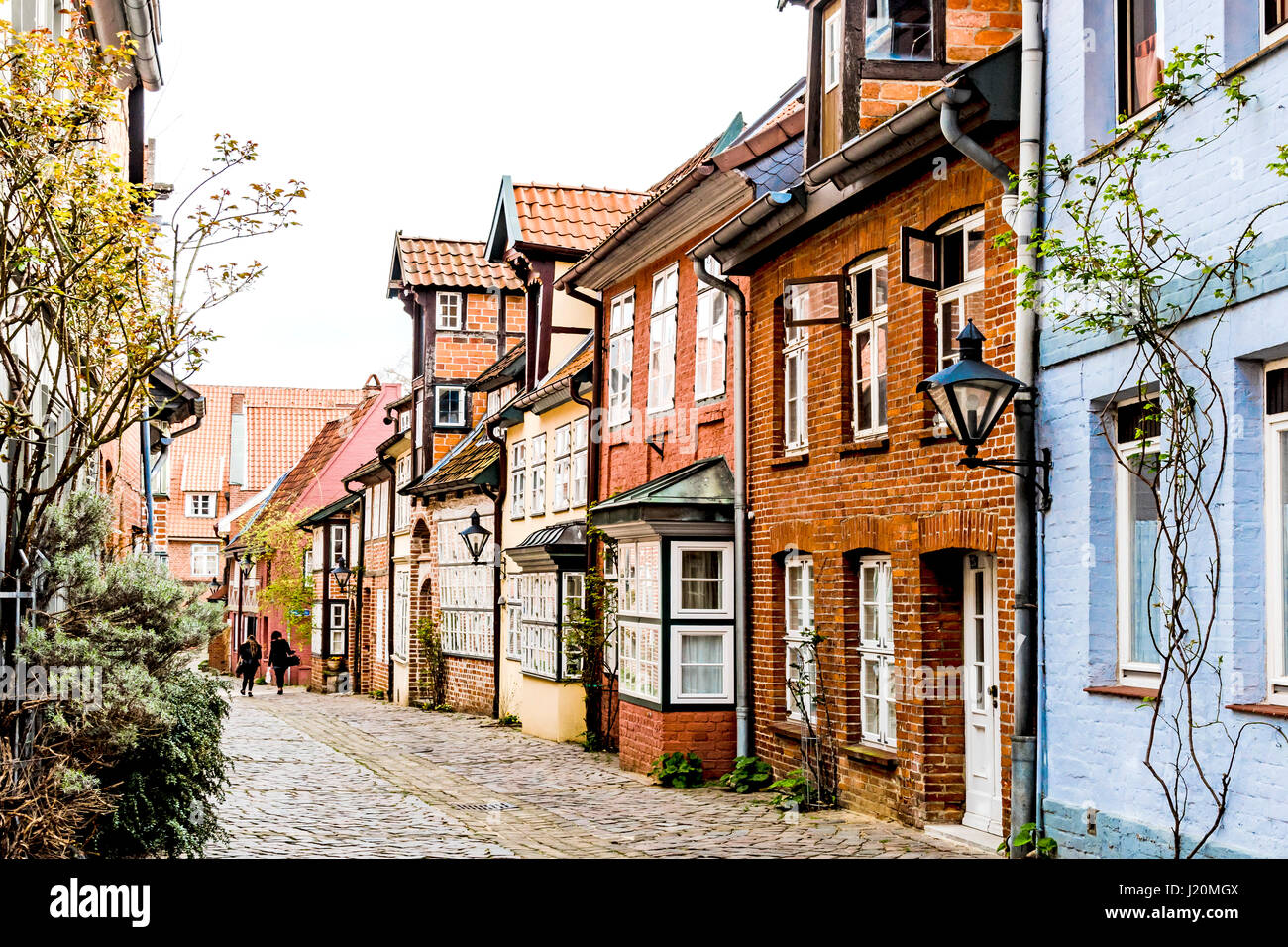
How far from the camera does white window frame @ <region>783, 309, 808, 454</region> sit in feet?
46.5

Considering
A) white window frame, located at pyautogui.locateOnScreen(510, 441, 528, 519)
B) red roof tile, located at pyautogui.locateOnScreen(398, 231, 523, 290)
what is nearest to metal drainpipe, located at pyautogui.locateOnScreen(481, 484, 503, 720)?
white window frame, located at pyautogui.locateOnScreen(510, 441, 528, 519)

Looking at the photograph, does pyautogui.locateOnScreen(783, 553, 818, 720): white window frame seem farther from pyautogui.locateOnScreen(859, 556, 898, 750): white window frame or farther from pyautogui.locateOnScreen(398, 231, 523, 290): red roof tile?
pyautogui.locateOnScreen(398, 231, 523, 290): red roof tile

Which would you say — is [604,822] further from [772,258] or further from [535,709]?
[535,709]

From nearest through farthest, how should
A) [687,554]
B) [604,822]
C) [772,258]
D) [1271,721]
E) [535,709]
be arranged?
[1271,721] < [604,822] < [772,258] < [687,554] < [535,709]

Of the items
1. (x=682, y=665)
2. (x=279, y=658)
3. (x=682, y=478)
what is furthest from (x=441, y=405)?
(x=682, y=665)

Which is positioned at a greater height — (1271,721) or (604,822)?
(1271,721)

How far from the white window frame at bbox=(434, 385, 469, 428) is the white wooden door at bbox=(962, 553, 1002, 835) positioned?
2223 centimetres

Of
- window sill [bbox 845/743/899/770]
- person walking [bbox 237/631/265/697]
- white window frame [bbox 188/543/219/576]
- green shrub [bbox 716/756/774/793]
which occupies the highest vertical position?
white window frame [bbox 188/543/219/576]

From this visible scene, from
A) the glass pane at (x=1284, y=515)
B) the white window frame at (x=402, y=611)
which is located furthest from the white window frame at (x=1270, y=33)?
the white window frame at (x=402, y=611)

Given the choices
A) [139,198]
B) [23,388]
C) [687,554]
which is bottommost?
[687,554]

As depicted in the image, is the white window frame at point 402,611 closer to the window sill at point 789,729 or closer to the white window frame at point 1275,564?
the window sill at point 789,729

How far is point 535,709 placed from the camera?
23.3 m

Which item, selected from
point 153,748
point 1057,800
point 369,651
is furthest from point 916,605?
point 369,651
